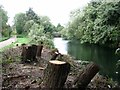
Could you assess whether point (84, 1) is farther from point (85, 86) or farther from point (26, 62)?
point (85, 86)

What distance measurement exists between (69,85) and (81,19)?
60.6 feet

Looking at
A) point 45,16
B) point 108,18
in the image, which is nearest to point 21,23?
point 45,16

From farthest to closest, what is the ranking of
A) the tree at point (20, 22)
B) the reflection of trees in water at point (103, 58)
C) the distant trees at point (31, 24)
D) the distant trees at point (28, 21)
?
the distant trees at point (28, 21), the tree at point (20, 22), the distant trees at point (31, 24), the reflection of trees in water at point (103, 58)

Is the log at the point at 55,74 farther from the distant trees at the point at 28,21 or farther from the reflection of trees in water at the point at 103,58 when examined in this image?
the distant trees at the point at 28,21

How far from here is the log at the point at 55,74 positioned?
130 inches

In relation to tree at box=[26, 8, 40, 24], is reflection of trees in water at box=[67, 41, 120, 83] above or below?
below

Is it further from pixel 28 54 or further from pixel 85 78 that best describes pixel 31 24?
pixel 85 78

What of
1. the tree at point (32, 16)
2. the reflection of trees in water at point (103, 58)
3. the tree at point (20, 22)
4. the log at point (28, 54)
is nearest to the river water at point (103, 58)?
the reflection of trees in water at point (103, 58)

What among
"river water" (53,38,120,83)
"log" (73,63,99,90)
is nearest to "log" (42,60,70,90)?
"log" (73,63,99,90)

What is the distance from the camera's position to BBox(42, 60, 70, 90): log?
3311 mm

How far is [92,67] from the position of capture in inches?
156

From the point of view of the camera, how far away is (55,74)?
10.9 ft

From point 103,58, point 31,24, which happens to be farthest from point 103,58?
point 31,24

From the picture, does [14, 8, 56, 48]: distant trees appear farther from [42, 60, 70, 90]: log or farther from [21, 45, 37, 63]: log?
[42, 60, 70, 90]: log
